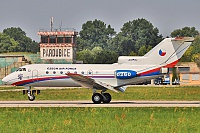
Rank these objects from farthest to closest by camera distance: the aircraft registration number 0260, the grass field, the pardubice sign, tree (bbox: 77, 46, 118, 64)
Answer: tree (bbox: 77, 46, 118, 64)
the pardubice sign
the aircraft registration number 0260
the grass field

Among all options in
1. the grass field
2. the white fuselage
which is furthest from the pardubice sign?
the grass field

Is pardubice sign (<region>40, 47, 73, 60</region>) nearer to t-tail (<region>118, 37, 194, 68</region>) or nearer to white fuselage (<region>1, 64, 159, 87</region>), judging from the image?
white fuselage (<region>1, 64, 159, 87</region>)

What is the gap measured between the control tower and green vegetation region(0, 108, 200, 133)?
85.2 m

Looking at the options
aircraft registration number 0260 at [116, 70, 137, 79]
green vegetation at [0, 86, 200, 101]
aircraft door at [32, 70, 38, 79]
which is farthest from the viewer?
green vegetation at [0, 86, 200, 101]

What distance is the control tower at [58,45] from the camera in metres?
122

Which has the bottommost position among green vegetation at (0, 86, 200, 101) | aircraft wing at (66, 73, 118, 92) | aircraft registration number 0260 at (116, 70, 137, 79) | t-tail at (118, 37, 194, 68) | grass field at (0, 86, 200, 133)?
grass field at (0, 86, 200, 133)

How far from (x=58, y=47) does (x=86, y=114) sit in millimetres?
89874

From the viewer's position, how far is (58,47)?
122 metres

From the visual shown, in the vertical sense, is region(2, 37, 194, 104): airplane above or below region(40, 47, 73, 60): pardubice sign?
below

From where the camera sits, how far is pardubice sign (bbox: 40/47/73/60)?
12156 cm

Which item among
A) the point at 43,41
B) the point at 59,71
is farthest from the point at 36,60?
the point at 59,71

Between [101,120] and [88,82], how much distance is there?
14763mm

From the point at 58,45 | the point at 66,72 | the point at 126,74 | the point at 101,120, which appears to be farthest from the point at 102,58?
the point at 101,120

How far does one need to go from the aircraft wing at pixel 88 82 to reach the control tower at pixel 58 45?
77270 mm
